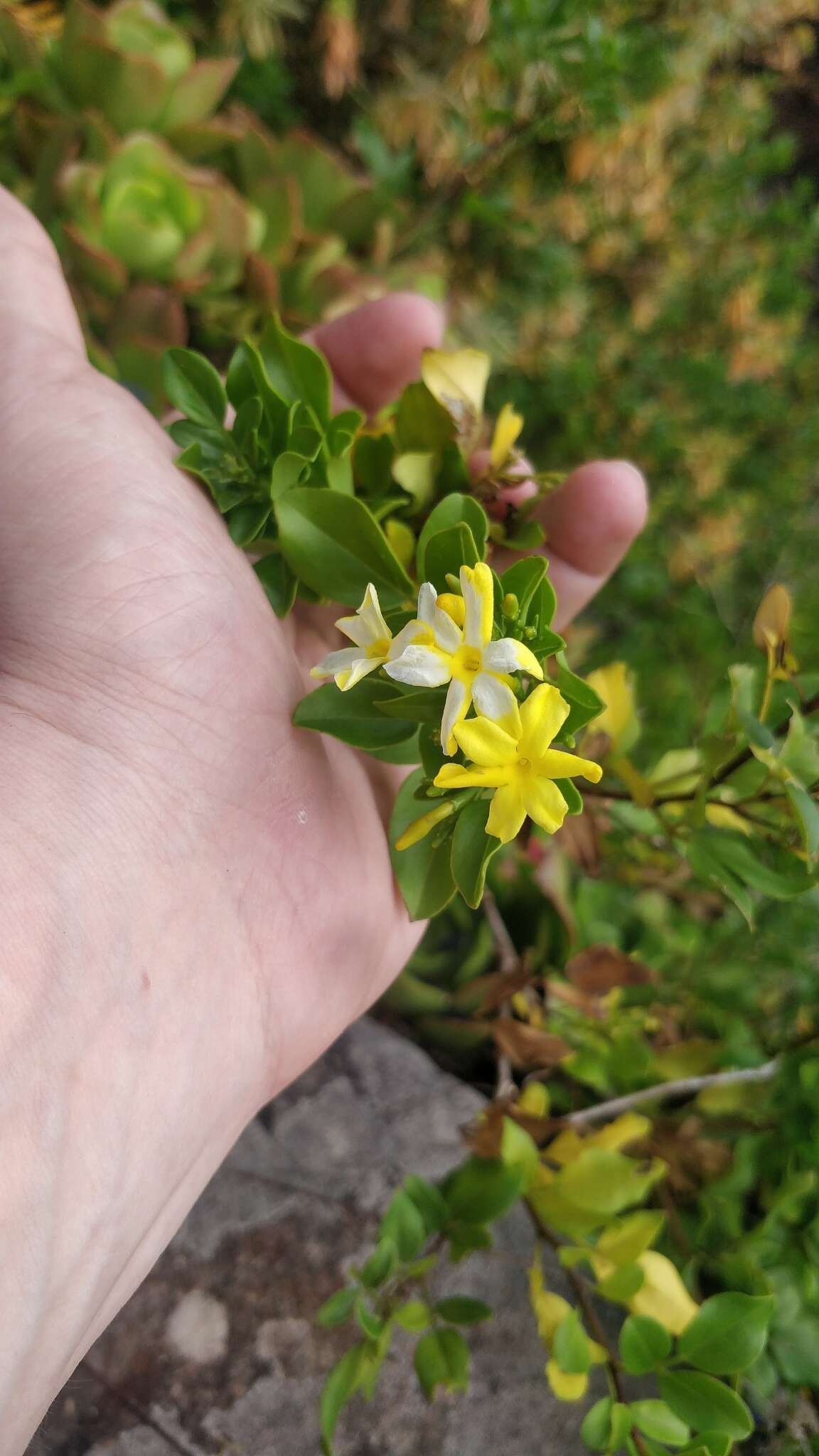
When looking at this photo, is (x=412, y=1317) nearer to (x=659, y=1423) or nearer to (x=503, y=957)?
(x=659, y=1423)

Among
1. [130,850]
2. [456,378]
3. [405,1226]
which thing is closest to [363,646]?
[130,850]

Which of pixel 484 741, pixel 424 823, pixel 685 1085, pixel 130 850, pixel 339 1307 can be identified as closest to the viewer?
pixel 484 741

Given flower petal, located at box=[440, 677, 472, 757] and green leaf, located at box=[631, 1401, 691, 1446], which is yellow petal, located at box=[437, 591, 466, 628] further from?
green leaf, located at box=[631, 1401, 691, 1446]

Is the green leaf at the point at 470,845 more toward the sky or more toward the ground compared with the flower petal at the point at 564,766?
more toward the ground

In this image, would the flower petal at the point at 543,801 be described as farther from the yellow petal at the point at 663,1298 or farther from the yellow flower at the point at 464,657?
the yellow petal at the point at 663,1298

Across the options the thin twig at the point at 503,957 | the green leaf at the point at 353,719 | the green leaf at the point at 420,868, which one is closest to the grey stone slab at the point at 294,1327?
the thin twig at the point at 503,957

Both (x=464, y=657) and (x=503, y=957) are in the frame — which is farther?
(x=503, y=957)
